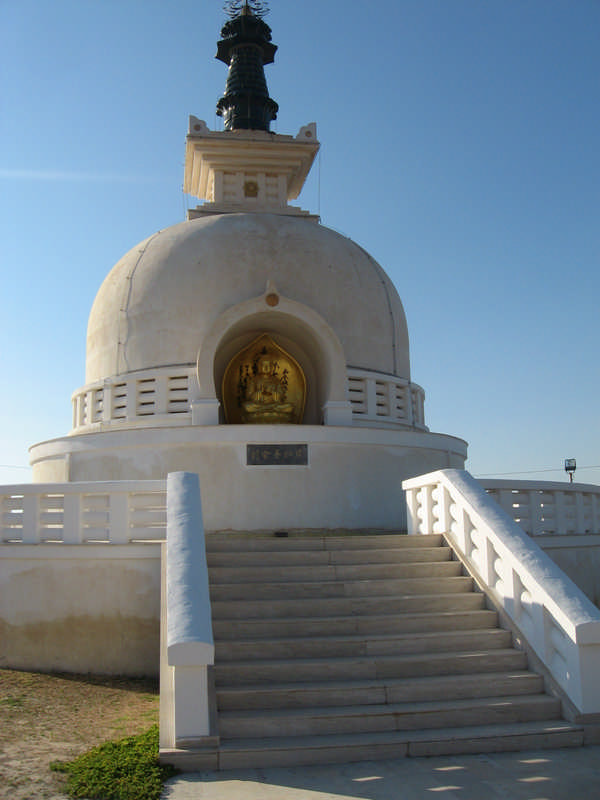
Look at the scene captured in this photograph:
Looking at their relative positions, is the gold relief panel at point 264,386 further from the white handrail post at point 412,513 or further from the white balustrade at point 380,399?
the white handrail post at point 412,513

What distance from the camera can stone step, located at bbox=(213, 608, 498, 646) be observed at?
764cm

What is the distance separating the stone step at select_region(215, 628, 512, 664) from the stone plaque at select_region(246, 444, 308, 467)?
5507 millimetres

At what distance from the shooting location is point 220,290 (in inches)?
609

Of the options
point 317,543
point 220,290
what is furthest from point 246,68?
point 317,543

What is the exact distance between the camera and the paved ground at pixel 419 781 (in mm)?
5371

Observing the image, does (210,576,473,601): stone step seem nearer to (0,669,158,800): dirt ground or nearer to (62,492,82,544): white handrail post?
(0,669,158,800): dirt ground

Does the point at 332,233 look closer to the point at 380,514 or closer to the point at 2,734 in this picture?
the point at 380,514

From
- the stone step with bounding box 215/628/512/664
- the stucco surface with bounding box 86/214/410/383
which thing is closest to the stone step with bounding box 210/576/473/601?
the stone step with bounding box 215/628/512/664

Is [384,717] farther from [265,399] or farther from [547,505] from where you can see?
[265,399]

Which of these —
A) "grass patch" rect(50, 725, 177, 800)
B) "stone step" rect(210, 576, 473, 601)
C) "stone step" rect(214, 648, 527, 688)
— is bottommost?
"grass patch" rect(50, 725, 177, 800)

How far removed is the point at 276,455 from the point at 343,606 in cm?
517

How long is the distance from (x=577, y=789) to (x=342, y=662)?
235cm

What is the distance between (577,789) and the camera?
17.9 feet

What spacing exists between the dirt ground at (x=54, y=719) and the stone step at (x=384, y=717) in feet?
4.26
